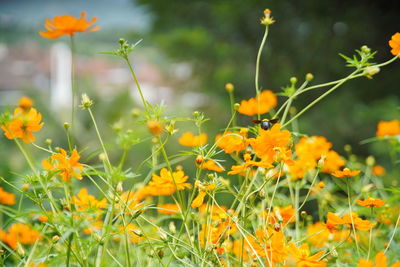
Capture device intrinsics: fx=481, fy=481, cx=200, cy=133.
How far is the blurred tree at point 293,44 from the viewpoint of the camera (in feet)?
12.4

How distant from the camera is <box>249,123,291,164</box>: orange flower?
0.53 m

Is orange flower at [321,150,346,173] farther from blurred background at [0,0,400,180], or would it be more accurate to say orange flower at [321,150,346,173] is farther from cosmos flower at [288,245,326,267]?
blurred background at [0,0,400,180]

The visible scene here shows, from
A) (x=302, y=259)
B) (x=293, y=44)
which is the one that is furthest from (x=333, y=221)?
(x=293, y=44)

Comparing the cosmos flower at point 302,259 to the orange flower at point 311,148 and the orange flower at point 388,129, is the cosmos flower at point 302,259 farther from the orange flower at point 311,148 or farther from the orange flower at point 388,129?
the orange flower at point 388,129

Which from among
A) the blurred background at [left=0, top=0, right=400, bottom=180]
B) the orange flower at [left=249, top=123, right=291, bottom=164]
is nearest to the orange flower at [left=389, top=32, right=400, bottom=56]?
the orange flower at [left=249, top=123, right=291, bottom=164]

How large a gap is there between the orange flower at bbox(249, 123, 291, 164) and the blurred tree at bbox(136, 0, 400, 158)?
3.09 m

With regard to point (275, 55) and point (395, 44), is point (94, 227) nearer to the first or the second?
point (395, 44)

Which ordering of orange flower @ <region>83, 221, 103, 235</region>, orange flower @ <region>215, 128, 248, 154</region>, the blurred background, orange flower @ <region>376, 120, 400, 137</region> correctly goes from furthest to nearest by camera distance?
1. the blurred background
2. orange flower @ <region>376, 120, 400, 137</region>
3. orange flower @ <region>215, 128, 248, 154</region>
4. orange flower @ <region>83, 221, 103, 235</region>

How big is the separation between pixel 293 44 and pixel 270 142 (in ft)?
12.4

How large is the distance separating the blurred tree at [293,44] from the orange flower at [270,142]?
3087 mm

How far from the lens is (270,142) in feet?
1.77

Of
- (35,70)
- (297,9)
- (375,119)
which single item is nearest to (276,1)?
(297,9)

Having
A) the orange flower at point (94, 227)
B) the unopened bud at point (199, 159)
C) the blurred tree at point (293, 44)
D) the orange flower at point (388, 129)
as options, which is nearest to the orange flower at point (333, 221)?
the unopened bud at point (199, 159)

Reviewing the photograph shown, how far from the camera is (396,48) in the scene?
1.92 feet
